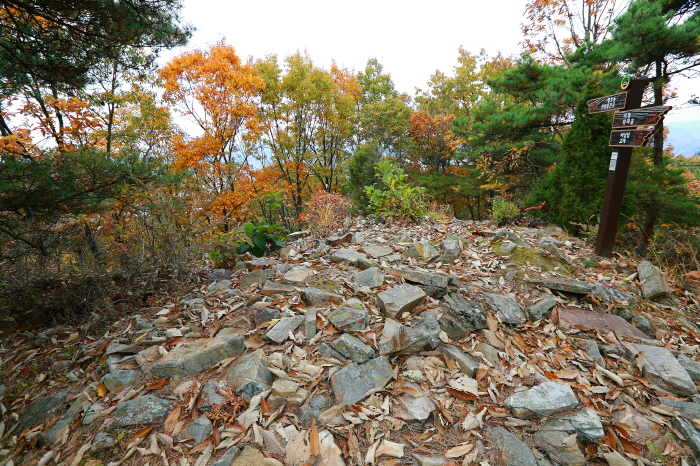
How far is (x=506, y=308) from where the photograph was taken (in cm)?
281

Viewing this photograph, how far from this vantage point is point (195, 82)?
39.1ft

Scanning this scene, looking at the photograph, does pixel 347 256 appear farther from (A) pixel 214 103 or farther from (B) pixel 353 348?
(A) pixel 214 103

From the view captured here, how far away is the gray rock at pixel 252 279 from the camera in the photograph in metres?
3.43

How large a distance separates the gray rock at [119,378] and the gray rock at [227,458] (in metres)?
0.98

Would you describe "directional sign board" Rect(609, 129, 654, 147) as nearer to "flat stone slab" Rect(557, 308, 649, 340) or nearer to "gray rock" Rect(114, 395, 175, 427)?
"flat stone slab" Rect(557, 308, 649, 340)

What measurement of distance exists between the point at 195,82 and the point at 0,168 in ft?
36.2

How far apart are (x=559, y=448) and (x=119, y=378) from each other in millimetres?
2887

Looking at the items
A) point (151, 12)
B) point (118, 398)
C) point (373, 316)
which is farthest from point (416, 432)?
point (151, 12)

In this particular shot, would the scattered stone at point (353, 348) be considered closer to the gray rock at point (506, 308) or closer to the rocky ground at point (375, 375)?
the rocky ground at point (375, 375)

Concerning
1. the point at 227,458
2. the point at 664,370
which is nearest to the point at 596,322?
the point at 664,370

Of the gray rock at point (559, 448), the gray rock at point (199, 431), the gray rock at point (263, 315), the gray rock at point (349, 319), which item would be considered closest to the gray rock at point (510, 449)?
the gray rock at point (559, 448)

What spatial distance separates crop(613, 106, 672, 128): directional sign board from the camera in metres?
3.43

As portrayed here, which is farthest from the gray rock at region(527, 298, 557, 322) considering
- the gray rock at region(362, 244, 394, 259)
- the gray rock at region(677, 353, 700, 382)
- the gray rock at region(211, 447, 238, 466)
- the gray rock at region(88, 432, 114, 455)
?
the gray rock at region(88, 432, 114, 455)

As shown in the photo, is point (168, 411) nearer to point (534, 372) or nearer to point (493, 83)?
point (534, 372)
